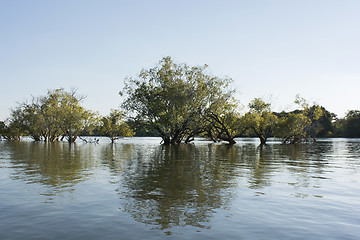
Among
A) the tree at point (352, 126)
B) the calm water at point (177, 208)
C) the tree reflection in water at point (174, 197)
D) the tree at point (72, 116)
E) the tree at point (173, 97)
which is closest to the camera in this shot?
the calm water at point (177, 208)

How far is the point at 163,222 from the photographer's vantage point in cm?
797

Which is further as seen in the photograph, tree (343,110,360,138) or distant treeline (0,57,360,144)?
tree (343,110,360,138)

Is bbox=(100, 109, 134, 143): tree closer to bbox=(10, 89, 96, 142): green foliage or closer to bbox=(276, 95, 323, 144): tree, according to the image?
bbox=(10, 89, 96, 142): green foliage

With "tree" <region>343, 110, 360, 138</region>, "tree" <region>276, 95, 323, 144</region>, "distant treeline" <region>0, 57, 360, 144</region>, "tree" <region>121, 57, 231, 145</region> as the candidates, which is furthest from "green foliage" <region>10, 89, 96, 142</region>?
"tree" <region>343, 110, 360, 138</region>

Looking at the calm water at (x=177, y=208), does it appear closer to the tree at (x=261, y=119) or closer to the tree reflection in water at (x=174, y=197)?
the tree reflection in water at (x=174, y=197)

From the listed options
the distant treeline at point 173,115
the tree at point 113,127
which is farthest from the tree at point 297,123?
the tree at point 113,127

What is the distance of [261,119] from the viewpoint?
234ft

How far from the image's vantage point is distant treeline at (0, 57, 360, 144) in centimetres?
6172

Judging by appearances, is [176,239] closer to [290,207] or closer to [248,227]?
[248,227]

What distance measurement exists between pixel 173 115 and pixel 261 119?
937 inches

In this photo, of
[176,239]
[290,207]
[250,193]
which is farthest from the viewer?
[250,193]

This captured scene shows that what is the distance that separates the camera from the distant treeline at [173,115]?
2430 inches

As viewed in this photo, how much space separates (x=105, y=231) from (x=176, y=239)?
1.86m

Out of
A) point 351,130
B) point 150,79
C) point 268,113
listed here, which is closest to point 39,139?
point 150,79
